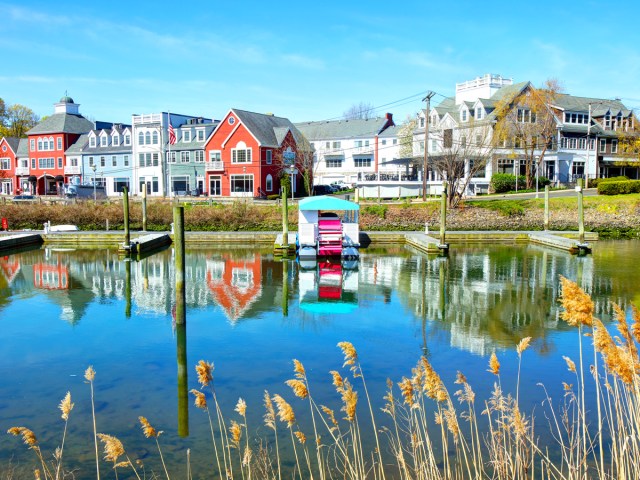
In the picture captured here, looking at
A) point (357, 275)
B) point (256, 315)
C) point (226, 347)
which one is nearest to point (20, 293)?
point (256, 315)

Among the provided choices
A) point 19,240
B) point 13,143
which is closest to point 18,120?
point 13,143

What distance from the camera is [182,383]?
11.8m

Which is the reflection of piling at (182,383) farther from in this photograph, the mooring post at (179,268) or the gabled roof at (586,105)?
the gabled roof at (586,105)

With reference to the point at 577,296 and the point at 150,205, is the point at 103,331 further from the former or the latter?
the point at 150,205

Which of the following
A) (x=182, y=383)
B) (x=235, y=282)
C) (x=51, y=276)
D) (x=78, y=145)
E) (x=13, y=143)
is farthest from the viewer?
(x=13, y=143)

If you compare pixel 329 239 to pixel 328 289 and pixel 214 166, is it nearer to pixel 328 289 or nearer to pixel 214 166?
pixel 328 289

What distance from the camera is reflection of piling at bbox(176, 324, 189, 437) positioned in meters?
9.78

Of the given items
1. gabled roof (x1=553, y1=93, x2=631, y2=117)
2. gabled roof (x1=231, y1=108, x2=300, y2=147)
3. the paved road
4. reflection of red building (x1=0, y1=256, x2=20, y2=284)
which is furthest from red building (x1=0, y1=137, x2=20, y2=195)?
gabled roof (x1=553, y1=93, x2=631, y2=117)

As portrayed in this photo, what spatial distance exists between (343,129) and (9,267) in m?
54.8

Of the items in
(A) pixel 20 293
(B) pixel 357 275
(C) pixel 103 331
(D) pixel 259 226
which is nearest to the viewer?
(C) pixel 103 331

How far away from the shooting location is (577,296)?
5.02m

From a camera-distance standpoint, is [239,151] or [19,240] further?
[239,151]

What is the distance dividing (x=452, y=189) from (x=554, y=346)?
1218 inches

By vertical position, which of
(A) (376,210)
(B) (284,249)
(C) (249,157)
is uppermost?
(C) (249,157)
